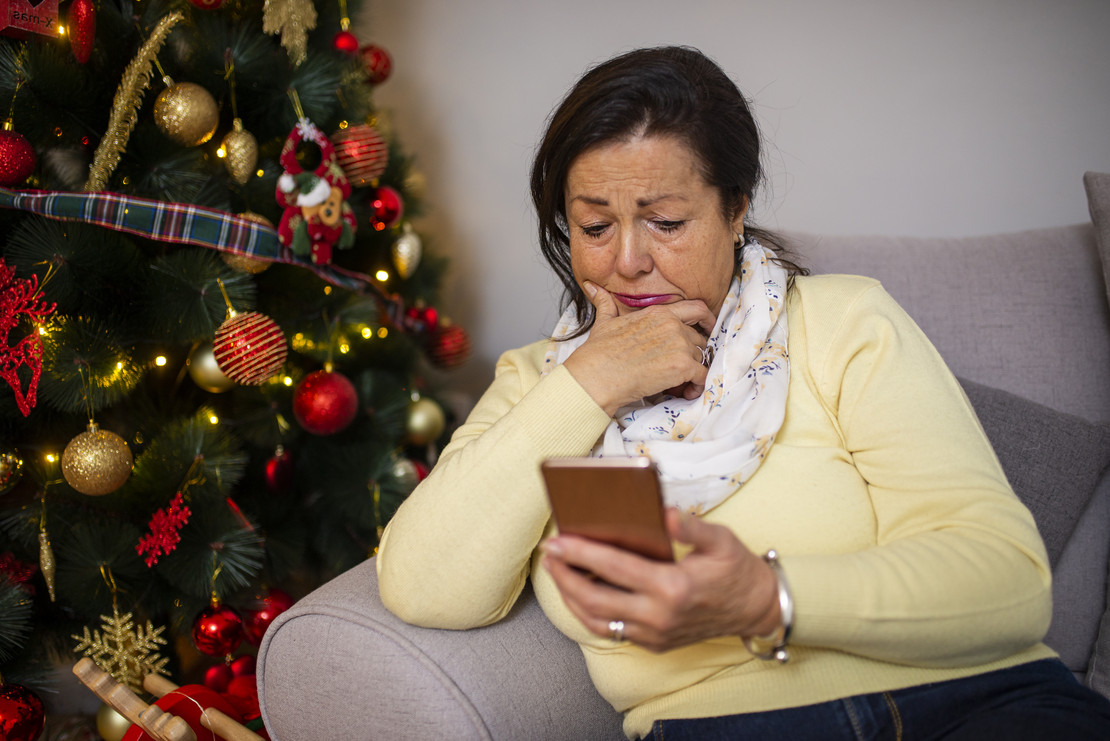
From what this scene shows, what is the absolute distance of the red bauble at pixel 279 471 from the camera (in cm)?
168

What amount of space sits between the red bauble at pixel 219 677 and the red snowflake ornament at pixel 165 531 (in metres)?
0.29

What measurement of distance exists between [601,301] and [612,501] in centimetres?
53

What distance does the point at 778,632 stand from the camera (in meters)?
0.78

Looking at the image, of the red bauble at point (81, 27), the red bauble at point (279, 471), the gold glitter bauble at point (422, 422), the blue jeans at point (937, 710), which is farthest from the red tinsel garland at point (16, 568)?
the blue jeans at point (937, 710)

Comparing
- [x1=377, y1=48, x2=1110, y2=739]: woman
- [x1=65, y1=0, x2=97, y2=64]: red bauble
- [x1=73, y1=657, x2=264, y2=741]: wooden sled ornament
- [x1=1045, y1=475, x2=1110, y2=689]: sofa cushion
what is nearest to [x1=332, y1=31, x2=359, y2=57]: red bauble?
[x1=65, y1=0, x2=97, y2=64]: red bauble

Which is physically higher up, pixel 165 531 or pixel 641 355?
pixel 641 355

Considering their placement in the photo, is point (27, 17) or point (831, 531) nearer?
point (831, 531)

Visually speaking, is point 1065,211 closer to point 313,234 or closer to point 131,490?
point 313,234

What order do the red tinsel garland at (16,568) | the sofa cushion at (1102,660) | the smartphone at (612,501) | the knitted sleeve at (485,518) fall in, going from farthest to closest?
1. the red tinsel garland at (16,568)
2. the sofa cushion at (1102,660)
3. the knitted sleeve at (485,518)
4. the smartphone at (612,501)

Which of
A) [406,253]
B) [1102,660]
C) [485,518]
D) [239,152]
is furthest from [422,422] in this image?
[1102,660]

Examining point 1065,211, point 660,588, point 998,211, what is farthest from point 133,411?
point 1065,211

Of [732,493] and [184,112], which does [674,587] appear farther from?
[184,112]

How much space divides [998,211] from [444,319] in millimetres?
1417

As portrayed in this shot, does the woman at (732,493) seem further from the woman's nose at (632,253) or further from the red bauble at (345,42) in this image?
the red bauble at (345,42)
